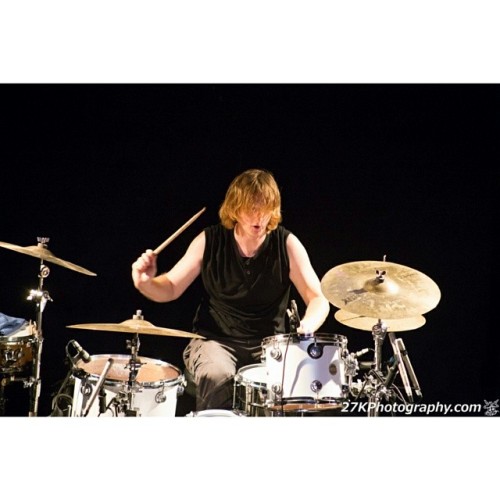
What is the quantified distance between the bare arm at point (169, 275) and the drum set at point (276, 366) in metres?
0.35

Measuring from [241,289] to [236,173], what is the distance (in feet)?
2.41

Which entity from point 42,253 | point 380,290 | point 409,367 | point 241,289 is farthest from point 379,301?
point 42,253

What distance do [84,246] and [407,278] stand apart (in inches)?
78.4

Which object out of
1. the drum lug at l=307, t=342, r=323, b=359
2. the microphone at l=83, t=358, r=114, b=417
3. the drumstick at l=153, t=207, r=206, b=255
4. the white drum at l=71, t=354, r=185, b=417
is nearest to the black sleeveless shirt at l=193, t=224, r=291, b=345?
the drumstick at l=153, t=207, r=206, b=255

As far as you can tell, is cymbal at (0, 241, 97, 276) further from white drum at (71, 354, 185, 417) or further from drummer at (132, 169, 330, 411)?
white drum at (71, 354, 185, 417)

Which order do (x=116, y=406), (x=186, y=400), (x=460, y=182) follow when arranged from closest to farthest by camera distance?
(x=116, y=406)
(x=186, y=400)
(x=460, y=182)

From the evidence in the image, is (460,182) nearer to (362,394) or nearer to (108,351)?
A: (362,394)

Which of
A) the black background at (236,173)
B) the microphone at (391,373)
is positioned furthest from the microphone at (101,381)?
the microphone at (391,373)

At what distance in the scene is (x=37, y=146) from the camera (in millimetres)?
4809

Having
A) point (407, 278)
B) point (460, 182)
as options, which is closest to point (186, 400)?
point (407, 278)

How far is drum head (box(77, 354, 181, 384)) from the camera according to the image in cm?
438

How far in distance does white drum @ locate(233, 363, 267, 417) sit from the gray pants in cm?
16

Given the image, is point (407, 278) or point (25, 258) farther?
point (25, 258)

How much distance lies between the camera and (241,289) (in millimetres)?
4828
